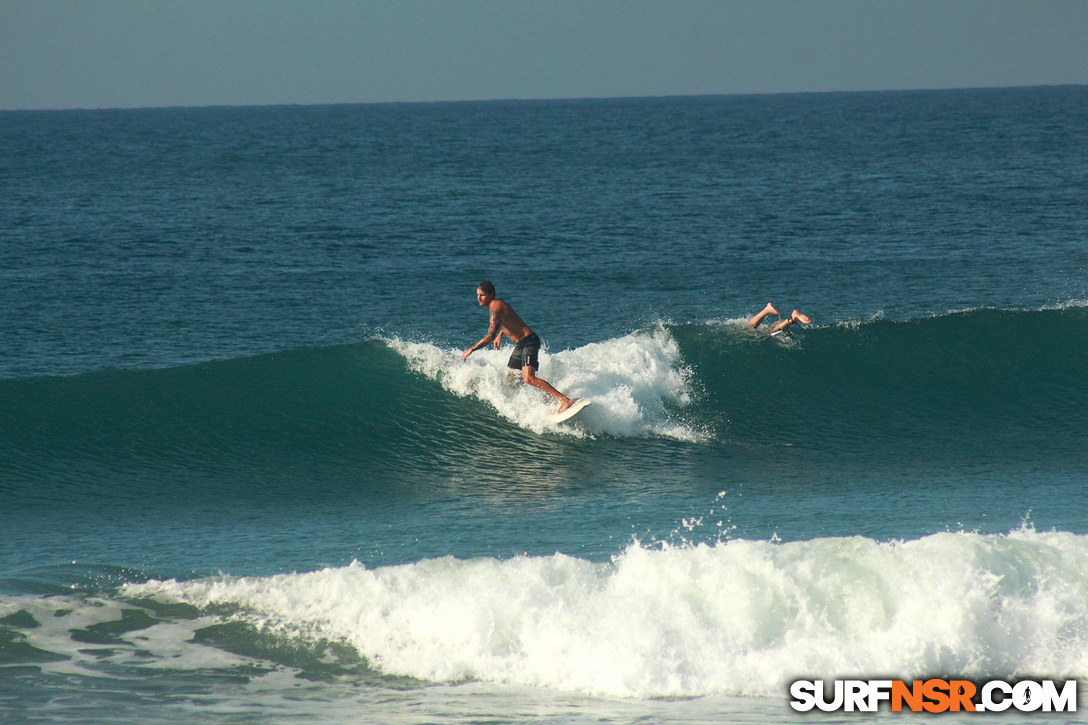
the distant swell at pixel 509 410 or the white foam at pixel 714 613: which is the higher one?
the distant swell at pixel 509 410

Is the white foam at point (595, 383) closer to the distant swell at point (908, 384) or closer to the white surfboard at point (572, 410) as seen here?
the white surfboard at point (572, 410)

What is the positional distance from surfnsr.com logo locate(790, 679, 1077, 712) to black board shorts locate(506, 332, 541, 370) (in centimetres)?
553

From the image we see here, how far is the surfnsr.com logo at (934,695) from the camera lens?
17.5 feet

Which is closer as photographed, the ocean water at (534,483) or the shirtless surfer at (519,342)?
the ocean water at (534,483)

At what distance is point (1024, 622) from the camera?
5.90 m

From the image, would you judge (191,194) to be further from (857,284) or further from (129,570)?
(129,570)

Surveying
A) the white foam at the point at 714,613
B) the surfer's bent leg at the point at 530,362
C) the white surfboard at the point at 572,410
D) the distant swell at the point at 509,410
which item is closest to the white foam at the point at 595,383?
the distant swell at the point at 509,410

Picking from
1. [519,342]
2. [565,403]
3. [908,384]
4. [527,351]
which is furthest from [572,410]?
[908,384]

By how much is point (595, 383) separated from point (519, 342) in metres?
1.32

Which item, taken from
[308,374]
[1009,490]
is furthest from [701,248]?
[1009,490]

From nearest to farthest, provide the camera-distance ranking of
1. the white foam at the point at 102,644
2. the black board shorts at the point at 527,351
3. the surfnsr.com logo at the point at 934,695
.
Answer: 1. the surfnsr.com logo at the point at 934,695
2. the white foam at the point at 102,644
3. the black board shorts at the point at 527,351

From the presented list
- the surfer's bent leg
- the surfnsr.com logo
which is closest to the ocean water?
the surfnsr.com logo

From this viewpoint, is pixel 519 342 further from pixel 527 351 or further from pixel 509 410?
pixel 509 410

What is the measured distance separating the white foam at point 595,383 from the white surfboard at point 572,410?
14 centimetres
